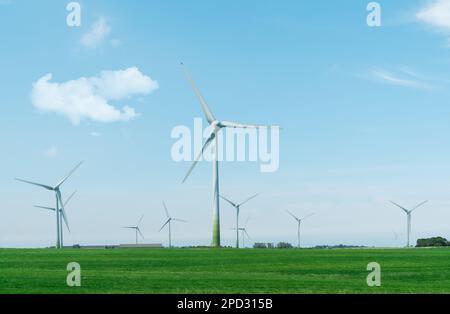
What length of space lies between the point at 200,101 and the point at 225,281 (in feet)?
249

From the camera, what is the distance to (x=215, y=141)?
116188 millimetres

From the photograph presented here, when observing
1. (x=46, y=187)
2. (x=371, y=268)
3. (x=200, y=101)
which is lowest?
(x=371, y=268)

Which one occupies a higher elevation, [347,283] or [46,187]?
[46,187]

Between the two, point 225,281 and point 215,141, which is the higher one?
point 215,141
